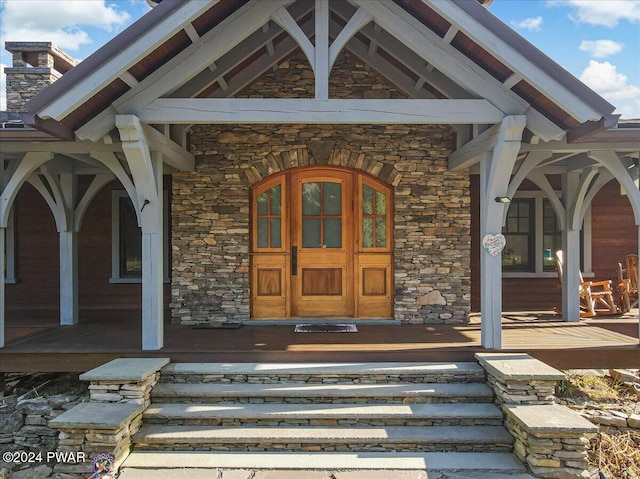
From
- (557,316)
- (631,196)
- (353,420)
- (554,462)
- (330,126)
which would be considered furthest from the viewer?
(557,316)

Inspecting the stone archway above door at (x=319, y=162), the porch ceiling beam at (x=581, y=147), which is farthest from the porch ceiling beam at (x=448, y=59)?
the stone archway above door at (x=319, y=162)

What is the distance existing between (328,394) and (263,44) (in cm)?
444

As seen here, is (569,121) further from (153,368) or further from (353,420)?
(153,368)

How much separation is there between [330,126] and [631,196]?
159 inches

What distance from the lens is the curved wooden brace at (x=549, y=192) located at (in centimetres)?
723

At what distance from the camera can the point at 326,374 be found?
5.04 meters

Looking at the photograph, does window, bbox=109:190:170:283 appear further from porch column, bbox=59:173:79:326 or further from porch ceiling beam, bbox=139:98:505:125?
porch ceiling beam, bbox=139:98:505:125

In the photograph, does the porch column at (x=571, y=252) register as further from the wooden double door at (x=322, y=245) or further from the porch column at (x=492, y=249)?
the wooden double door at (x=322, y=245)

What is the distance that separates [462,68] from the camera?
525 centimetres

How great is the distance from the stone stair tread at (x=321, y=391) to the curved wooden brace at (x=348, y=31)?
10.7 feet

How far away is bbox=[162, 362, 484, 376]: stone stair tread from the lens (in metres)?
5.04

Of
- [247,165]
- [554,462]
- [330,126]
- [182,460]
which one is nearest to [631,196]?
[554,462]

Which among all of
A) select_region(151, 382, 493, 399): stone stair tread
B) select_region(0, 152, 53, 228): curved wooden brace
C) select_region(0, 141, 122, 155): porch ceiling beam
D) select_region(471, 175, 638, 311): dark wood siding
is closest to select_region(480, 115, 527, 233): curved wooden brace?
select_region(151, 382, 493, 399): stone stair tread

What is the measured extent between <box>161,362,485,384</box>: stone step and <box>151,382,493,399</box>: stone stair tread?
0.10 meters
